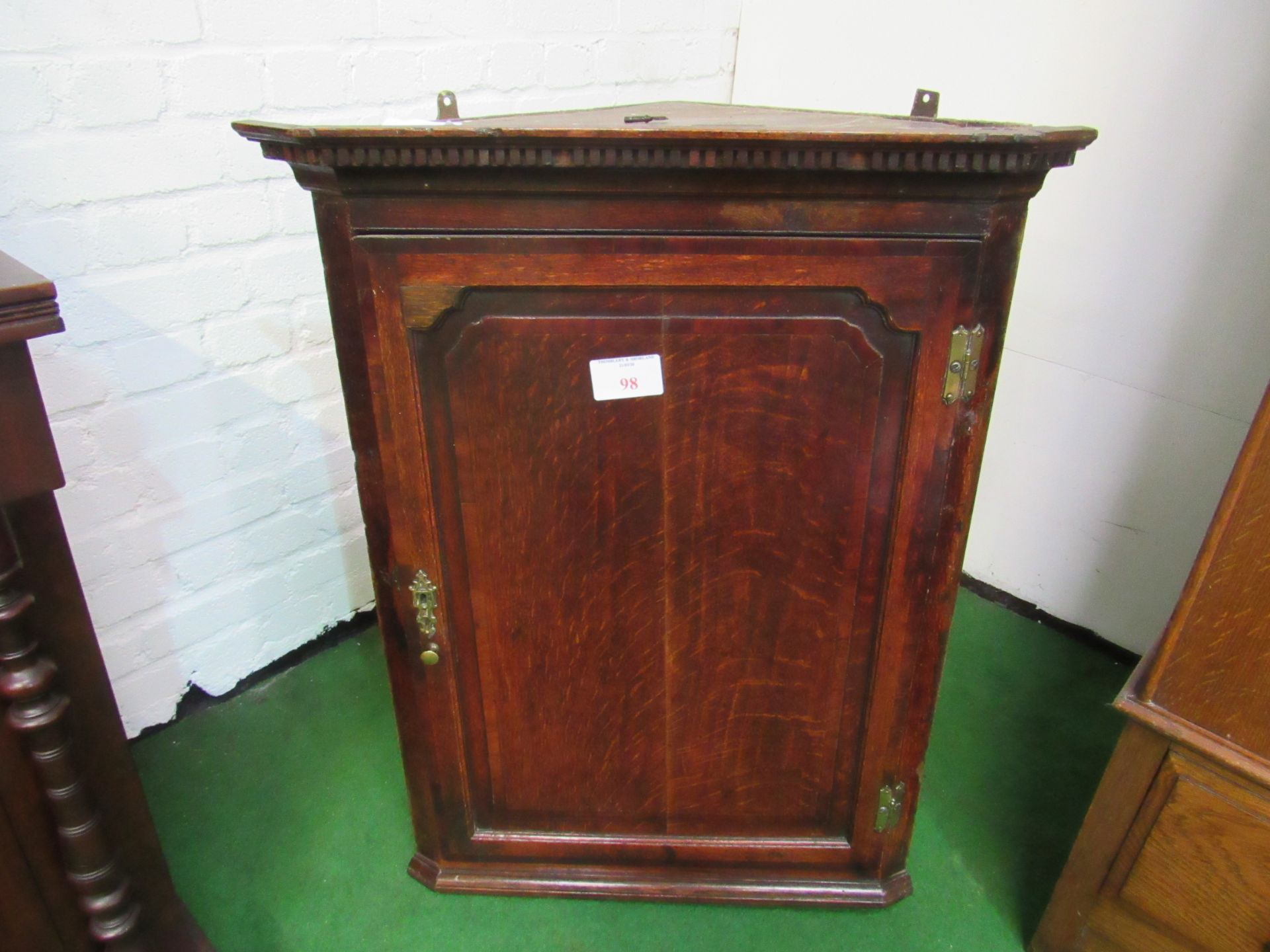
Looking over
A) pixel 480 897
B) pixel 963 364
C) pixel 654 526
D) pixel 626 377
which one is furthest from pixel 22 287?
pixel 480 897

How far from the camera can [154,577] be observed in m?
1.52

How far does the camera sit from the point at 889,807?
1.20 metres

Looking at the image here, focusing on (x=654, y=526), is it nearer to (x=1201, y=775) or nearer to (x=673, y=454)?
(x=673, y=454)

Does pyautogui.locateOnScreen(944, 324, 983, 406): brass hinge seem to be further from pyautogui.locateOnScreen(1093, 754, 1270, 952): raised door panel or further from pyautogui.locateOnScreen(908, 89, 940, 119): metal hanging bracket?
pyautogui.locateOnScreen(1093, 754, 1270, 952): raised door panel

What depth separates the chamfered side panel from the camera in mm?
906

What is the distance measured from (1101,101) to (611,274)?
3.90 ft

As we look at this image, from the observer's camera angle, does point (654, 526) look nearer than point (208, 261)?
Yes

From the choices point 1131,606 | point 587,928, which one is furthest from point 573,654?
point 1131,606

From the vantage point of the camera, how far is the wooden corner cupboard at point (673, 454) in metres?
0.82

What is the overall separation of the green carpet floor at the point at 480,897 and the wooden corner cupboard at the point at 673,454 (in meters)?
0.08

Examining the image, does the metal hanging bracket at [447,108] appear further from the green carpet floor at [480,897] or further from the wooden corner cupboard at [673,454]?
the green carpet floor at [480,897]

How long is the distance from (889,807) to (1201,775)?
38cm

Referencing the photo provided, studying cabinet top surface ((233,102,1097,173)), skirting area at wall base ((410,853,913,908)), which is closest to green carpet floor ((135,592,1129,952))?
skirting area at wall base ((410,853,913,908))

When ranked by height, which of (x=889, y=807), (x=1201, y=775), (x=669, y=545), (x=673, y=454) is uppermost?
(x=673, y=454)
